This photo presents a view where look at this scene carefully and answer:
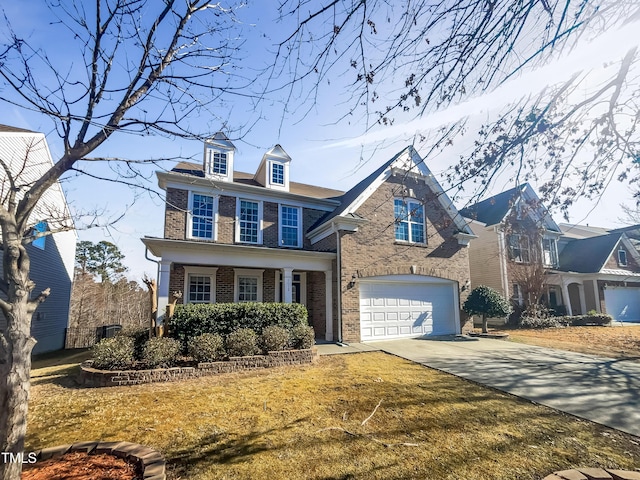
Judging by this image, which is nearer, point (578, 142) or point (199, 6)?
point (199, 6)

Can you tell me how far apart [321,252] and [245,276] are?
377 centimetres

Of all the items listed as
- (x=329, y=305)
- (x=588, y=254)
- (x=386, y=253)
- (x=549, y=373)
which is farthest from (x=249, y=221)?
(x=588, y=254)

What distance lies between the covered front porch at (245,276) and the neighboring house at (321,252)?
0.04 m

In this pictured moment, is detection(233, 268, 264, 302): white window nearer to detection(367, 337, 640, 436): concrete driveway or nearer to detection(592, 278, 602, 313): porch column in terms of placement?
detection(367, 337, 640, 436): concrete driveway

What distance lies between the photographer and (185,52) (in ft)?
12.1

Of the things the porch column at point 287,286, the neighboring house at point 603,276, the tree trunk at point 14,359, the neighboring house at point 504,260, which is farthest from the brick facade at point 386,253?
the neighboring house at point 603,276

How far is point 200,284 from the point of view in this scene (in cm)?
1302

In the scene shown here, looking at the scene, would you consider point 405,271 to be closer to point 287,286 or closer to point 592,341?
point 287,286

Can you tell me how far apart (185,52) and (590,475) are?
20.5ft


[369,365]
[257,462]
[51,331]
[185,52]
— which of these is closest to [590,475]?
[257,462]

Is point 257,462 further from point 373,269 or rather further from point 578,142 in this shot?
point 373,269

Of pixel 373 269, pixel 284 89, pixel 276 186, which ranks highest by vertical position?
pixel 276 186

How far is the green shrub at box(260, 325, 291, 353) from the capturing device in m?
8.88

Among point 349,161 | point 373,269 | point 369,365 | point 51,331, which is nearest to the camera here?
point 349,161
